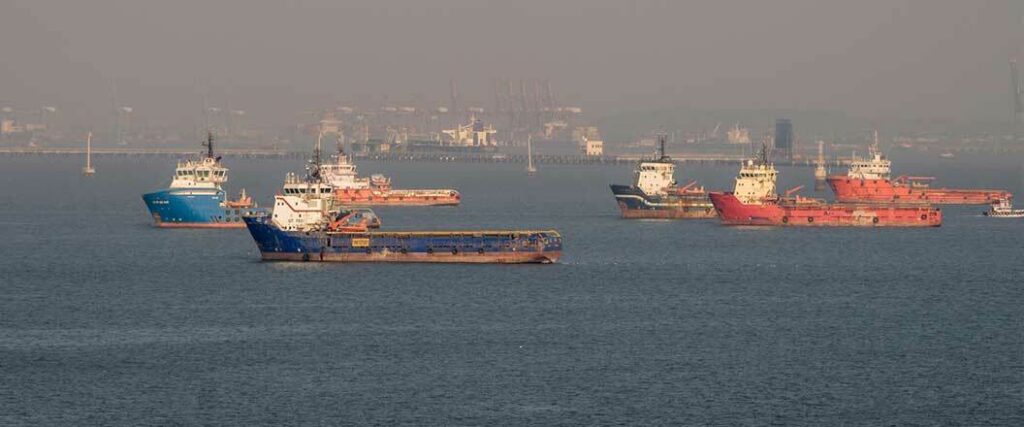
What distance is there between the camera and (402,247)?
103188 mm

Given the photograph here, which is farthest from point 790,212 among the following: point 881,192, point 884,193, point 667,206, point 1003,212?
point 881,192

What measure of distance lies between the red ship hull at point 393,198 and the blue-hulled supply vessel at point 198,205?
137 feet

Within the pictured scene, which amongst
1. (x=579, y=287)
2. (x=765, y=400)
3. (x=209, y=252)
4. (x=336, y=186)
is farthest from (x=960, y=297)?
(x=336, y=186)

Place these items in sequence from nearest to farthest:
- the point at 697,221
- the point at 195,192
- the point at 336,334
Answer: the point at 336,334 < the point at 195,192 < the point at 697,221

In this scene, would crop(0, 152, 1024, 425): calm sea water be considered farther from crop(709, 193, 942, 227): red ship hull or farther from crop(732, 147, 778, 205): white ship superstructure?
crop(732, 147, 778, 205): white ship superstructure

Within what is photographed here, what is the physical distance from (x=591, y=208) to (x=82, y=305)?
327ft

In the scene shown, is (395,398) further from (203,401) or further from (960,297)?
(960,297)

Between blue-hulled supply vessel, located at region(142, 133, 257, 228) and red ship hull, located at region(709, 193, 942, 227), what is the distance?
1539 inches

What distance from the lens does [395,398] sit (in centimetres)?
6041

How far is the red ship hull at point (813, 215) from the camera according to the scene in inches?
5605

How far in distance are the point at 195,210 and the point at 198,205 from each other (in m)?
0.46

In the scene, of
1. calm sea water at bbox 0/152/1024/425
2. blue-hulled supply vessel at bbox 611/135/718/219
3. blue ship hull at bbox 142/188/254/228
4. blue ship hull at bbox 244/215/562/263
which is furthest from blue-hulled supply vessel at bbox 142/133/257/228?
blue-hulled supply vessel at bbox 611/135/718/219

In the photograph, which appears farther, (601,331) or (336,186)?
(336,186)

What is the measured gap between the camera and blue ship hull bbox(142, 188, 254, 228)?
135 m
